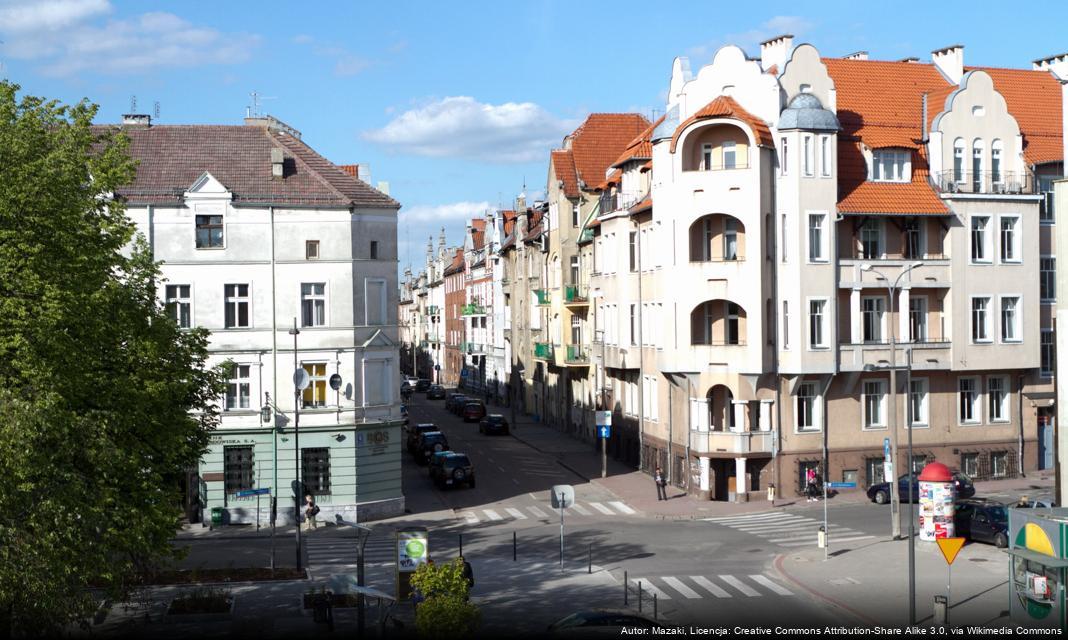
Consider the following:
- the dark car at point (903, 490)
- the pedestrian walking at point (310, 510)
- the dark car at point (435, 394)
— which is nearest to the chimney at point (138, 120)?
the pedestrian walking at point (310, 510)

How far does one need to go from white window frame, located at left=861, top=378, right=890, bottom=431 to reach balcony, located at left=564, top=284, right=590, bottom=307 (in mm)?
23011

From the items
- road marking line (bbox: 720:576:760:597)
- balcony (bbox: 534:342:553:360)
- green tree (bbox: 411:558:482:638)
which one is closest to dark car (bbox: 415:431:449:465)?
balcony (bbox: 534:342:553:360)

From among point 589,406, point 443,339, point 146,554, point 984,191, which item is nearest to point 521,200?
point 589,406

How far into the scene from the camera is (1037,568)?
29203 mm

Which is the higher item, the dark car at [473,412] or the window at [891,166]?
the window at [891,166]

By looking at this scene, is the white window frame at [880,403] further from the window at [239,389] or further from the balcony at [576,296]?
the window at [239,389]

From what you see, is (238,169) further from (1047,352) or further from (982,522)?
(1047,352)

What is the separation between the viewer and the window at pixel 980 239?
56125 millimetres

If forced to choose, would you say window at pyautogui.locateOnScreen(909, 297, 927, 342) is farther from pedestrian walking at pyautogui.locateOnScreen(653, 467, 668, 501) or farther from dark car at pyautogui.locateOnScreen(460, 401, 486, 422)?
dark car at pyautogui.locateOnScreen(460, 401, 486, 422)

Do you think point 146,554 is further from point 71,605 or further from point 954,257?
point 954,257

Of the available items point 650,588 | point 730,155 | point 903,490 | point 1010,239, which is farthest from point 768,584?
point 1010,239

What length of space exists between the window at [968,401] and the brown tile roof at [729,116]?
Answer: 603 inches

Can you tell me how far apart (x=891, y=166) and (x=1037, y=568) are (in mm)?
30001

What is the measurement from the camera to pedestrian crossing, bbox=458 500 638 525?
50719mm
